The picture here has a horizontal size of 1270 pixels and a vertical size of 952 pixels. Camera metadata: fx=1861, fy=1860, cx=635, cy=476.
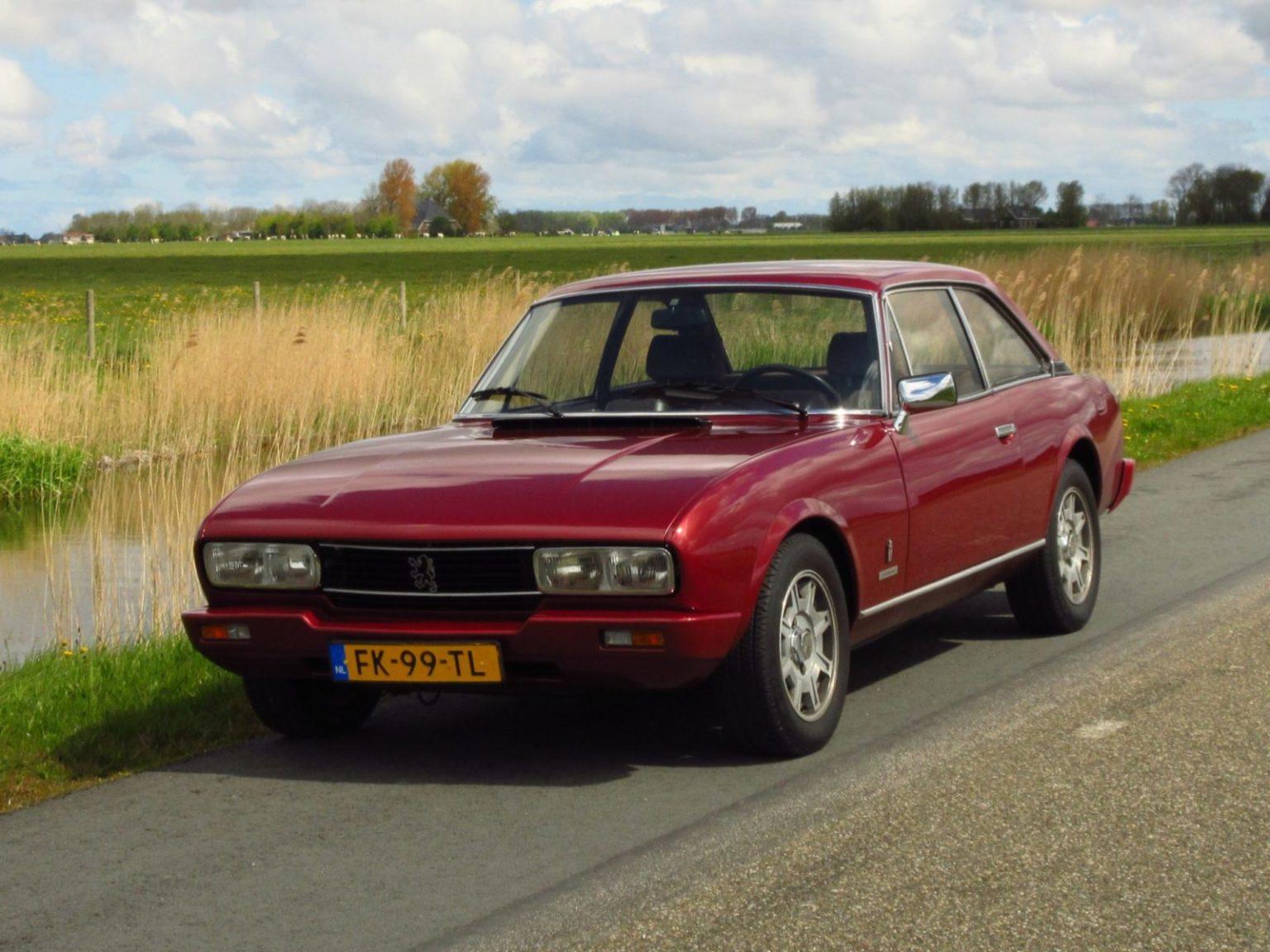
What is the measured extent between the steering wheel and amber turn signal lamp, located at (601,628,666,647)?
1527mm

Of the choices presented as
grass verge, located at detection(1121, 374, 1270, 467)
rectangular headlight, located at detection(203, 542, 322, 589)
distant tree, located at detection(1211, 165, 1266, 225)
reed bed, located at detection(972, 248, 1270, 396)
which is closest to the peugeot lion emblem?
rectangular headlight, located at detection(203, 542, 322, 589)

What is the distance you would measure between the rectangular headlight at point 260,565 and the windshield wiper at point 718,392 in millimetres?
1589

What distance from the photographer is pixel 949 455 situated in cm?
673

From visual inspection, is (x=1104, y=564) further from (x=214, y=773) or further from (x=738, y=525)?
(x=214, y=773)

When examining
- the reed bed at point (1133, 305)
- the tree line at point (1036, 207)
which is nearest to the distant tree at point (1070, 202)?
the tree line at point (1036, 207)

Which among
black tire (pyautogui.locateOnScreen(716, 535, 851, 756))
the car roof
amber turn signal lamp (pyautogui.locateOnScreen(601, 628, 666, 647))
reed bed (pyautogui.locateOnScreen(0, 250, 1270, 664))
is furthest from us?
reed bed (pyautogui.locateOnScreen(0, 250, 1270, 664))

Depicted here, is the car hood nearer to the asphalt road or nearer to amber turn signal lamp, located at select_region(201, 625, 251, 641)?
amber turn signal lamp, located at select_region(201, 625, 251, 641)

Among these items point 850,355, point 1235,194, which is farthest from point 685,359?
point 1235,194

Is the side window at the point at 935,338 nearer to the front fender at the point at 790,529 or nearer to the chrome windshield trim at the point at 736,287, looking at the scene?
the chrome windshield trim at the point at 736,287

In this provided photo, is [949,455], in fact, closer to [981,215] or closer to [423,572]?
[423,572]

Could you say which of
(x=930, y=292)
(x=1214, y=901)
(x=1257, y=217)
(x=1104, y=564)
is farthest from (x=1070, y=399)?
(x=1257, y=217)

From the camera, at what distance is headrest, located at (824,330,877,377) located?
21.7 feet

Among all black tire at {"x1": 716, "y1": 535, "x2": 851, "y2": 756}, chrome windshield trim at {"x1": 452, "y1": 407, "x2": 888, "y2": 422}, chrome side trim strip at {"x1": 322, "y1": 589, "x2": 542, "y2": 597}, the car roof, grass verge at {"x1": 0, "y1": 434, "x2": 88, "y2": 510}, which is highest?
the car roof

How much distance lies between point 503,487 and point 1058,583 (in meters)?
2.94
